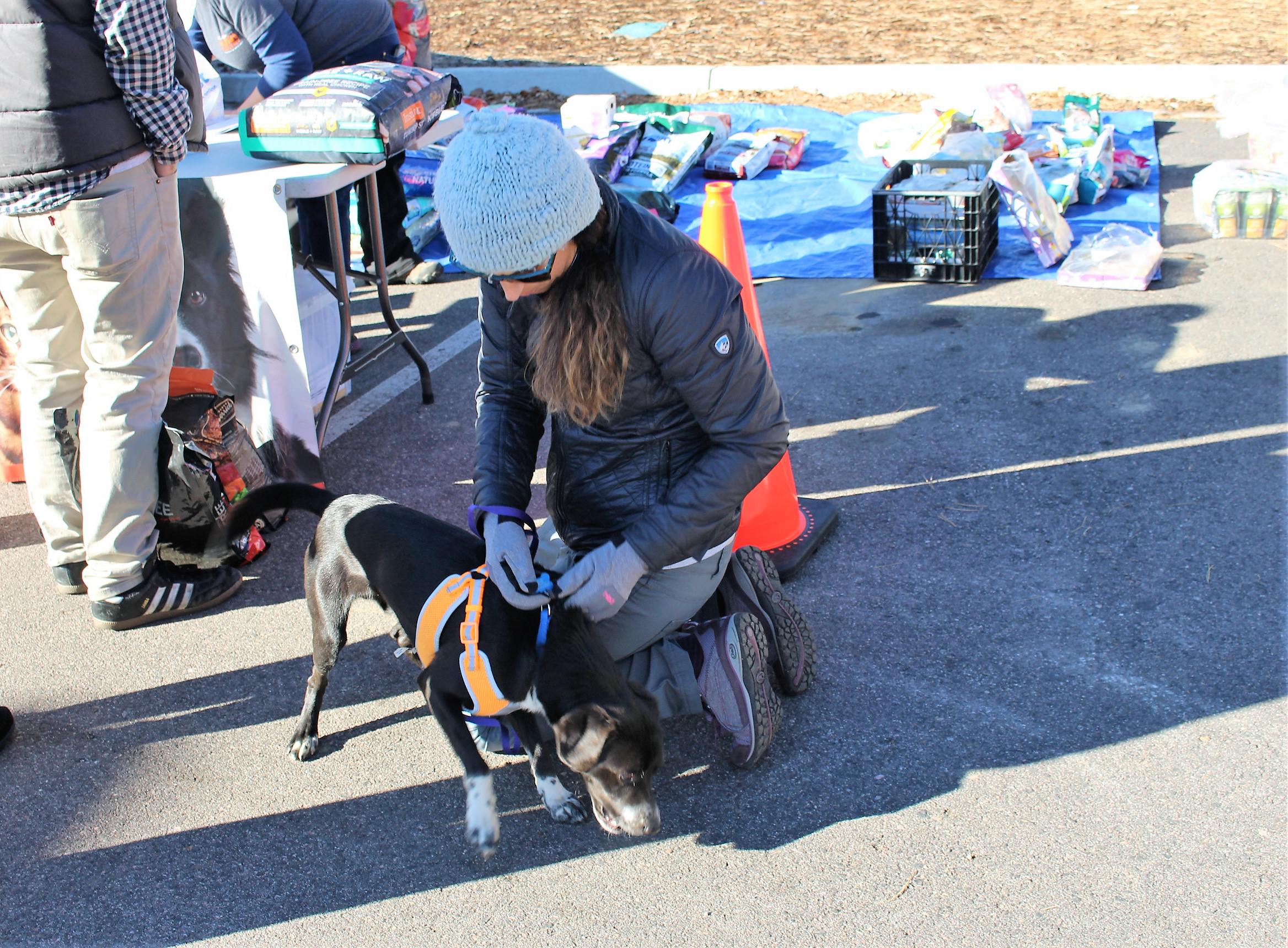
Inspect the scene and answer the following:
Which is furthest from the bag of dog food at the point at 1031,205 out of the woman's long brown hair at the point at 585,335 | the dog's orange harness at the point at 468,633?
Result: the dog's orange harness at the point at 468,633

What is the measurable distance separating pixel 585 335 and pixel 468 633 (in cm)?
73

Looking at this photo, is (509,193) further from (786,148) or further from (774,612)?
(786,148)

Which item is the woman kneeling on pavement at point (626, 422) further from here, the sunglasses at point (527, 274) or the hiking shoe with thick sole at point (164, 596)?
the hiking shoe with thick sole at point (164, 596)

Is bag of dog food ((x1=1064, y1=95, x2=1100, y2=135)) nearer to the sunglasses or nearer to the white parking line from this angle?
the white parking line

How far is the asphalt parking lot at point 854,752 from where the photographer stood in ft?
7.61

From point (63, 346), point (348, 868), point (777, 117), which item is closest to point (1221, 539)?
point (348, 868)

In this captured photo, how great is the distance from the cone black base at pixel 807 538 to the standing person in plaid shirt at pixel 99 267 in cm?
183

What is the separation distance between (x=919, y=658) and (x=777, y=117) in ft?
21.9

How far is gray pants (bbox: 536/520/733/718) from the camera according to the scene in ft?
8.91

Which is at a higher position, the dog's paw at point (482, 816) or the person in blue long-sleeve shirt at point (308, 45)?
the person in blue long-sleeve shirt at point (308, 45)

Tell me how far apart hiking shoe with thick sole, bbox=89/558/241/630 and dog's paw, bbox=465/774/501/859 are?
1.53 metres

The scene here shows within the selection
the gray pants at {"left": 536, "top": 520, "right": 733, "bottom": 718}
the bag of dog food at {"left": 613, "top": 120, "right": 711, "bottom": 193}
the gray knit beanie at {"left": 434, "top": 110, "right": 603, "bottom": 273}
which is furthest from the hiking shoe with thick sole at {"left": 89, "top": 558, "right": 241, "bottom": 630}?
the bag of dog food at {"left": 613, "top": 120, "right": 711, "bottom": 193}

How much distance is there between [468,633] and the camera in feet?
7.89

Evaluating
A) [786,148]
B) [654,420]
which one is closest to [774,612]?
[654,420]
